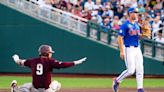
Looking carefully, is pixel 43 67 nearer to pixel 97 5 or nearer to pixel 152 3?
pixel 97 5

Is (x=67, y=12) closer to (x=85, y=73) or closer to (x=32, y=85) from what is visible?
(x=85, y=73)

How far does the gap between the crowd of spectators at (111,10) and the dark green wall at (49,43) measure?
859 millimetres

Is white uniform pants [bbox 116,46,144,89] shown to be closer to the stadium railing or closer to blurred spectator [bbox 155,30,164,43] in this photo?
the stadium railing

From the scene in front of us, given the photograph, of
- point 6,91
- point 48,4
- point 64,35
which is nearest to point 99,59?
point 64,35

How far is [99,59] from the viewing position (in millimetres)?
19531

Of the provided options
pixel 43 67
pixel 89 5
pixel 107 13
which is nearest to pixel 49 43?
pixel 89 5

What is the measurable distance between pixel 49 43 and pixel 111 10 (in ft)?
8.72

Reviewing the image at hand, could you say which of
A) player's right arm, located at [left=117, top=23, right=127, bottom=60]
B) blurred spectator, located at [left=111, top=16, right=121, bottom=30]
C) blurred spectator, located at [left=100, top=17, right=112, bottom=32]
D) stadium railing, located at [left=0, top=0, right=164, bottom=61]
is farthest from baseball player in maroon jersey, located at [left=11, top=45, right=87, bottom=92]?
blurred spectator, located at [left=111, top=16, right=121, bottom=30]

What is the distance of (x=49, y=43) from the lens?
19.8 metres

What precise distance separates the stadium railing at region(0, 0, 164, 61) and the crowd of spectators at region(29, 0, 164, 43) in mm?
267

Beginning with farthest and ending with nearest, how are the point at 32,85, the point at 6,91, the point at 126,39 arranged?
the point at 6,91 → the point at 126,39 → the point at 32,85

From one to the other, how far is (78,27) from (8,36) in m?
2.78

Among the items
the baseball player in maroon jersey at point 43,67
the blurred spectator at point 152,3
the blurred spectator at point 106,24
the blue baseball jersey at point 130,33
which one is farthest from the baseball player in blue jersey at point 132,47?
the blurred spectator at point 152,3

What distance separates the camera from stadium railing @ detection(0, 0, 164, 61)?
Result: 18.9 m
